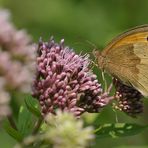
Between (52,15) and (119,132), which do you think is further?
(52,15)

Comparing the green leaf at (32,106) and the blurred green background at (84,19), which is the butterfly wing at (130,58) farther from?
the green leaf at (32,106)

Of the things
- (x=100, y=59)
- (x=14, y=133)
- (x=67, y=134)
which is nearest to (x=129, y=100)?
(x=100, y=59)

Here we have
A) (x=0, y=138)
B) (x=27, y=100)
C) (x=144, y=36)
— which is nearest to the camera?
(x=27, y=100)

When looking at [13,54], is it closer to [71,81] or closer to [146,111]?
[71,81]

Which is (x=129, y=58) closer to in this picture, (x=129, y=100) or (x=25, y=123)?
(x=129, y=100)

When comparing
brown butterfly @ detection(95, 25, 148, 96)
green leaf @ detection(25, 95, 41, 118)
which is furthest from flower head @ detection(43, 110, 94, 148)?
brown butterfly @ detection(95, 25, 148, 96)

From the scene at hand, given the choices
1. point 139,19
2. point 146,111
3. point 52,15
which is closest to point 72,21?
point 52,15

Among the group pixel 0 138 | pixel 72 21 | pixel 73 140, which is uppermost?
pixel 72 21
